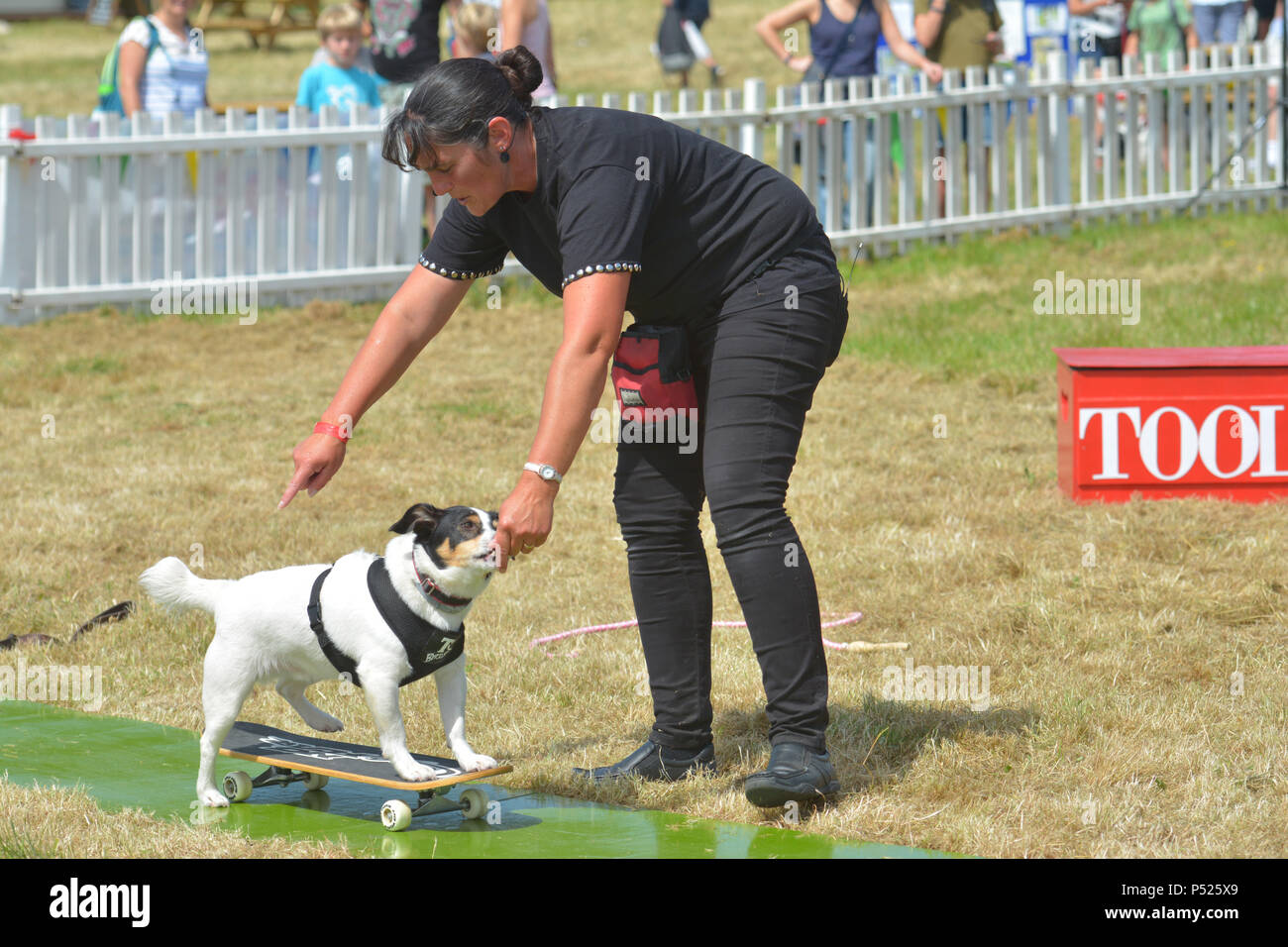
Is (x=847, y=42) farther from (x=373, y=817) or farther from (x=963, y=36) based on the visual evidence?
(x=373, y=817)

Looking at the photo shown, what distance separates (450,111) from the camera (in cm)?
361

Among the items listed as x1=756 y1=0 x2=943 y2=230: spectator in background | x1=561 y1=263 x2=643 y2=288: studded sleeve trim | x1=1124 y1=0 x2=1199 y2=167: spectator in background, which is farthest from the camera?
x1=1124 y1=0 x2=1199 y2=167: spectator in background

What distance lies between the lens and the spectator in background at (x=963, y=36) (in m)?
12.8

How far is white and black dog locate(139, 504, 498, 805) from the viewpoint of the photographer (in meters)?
3.83

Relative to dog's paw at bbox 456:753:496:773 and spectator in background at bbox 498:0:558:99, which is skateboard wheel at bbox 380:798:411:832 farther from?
spectator in background at bbox 498:0:558:99

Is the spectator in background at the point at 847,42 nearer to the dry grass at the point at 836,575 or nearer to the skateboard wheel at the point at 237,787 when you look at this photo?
the dry grass at the point at 836,575

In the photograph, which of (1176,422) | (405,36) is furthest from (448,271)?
(405,36)

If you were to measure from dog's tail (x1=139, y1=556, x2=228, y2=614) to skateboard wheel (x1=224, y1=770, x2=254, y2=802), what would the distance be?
1.50 feet

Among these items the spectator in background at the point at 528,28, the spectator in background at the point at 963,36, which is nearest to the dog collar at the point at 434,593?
the spectator in background at the point at 528,28

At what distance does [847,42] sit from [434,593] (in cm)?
946

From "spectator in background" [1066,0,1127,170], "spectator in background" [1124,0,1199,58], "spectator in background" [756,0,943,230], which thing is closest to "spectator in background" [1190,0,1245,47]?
"spectator in background" [1124,0,1199,58]
